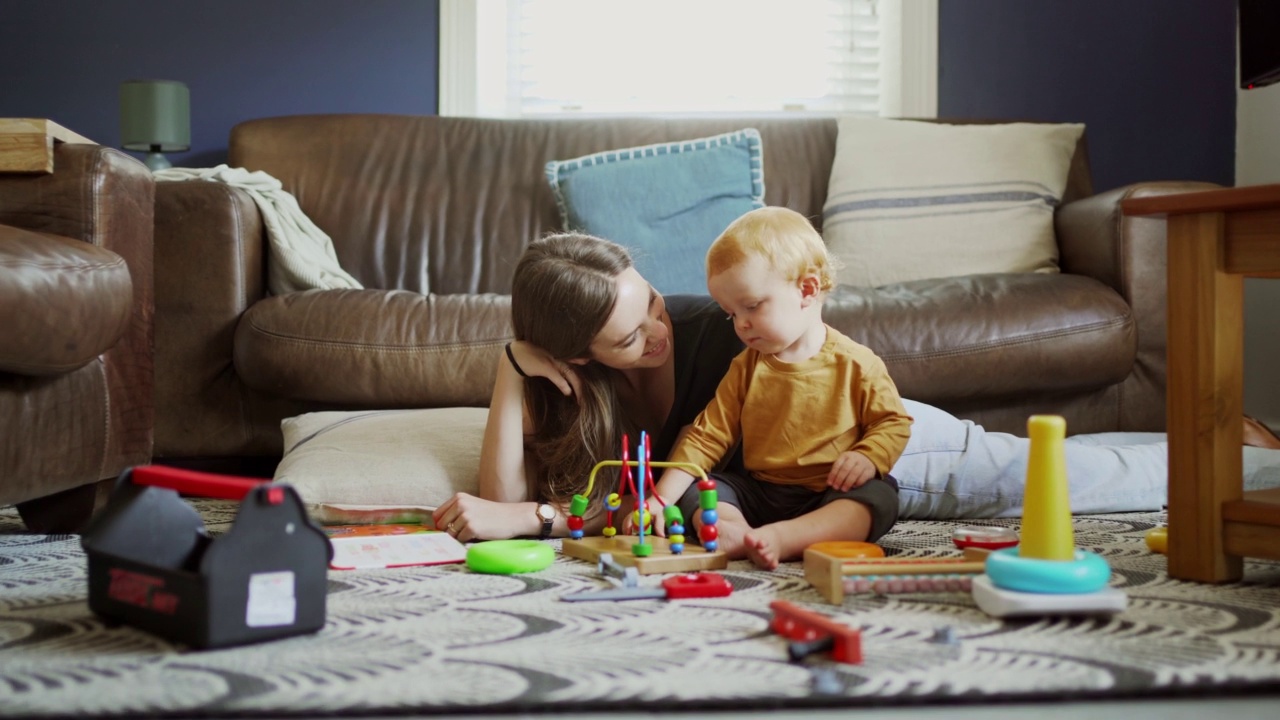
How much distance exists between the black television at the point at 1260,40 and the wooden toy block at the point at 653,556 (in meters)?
1.25

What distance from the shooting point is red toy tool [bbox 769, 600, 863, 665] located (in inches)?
37.5

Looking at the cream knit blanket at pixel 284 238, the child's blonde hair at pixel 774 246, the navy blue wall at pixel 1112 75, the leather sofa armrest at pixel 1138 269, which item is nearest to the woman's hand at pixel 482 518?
the child's blonde hair at pixel 774 246

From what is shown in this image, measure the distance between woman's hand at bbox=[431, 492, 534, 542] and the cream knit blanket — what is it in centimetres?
93

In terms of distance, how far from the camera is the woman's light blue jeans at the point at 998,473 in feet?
6.08

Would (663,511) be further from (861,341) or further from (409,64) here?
(409,64)

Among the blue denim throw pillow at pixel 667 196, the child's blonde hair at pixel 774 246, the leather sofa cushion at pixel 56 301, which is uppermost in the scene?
the blue denim throw pillow at pixel 667 196

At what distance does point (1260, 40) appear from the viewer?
1.85 metres

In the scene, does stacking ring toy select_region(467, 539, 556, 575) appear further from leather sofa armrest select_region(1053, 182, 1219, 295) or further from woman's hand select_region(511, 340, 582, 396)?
leather sofa armrest select_region(1053, 182, 1219, 295)

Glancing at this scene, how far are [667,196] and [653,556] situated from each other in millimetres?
1373

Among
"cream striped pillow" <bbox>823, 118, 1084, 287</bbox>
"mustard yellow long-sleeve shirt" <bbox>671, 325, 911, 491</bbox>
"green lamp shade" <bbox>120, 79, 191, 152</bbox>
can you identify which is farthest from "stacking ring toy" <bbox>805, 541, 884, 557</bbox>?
"green lamp shade" <bbox>120, 79, 191, 152</bbox>

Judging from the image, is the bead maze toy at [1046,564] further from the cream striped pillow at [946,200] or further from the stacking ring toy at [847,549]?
the cream striped pillow at [946,200]

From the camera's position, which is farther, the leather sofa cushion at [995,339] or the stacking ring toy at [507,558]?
the leather sofa cushion at [995,339]

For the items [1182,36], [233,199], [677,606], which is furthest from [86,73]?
[1182,36]

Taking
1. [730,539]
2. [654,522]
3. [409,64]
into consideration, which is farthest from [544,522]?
[409,64]
